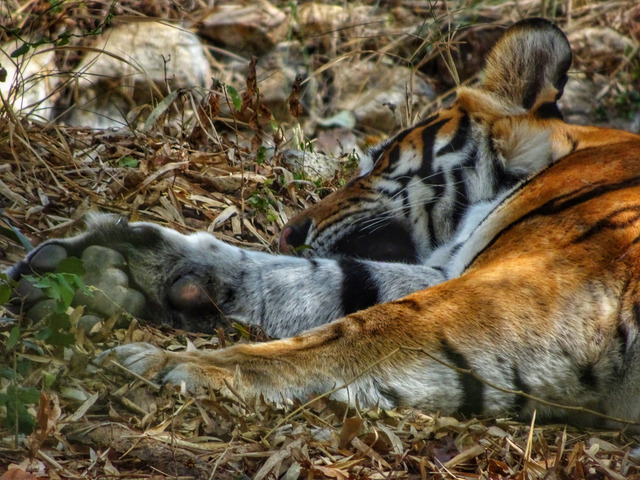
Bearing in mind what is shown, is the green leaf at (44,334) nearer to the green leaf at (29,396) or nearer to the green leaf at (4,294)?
the green leaf at (4,294)

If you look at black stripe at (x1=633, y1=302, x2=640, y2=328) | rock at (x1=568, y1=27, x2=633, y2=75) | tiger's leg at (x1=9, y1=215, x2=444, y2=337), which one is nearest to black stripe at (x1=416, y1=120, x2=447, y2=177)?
tiger's leg at (x1=9, y1=215, x2=444, y2=337)

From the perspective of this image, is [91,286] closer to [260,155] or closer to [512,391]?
[512,391]

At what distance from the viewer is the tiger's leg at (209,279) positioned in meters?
2.13

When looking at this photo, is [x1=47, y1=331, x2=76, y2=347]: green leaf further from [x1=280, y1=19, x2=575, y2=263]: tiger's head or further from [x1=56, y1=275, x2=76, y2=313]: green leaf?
[x1=280, y1=19, x2=575, y2=263]: tiger's head

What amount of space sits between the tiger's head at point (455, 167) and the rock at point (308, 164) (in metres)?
0.71

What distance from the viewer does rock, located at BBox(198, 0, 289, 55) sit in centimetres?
746

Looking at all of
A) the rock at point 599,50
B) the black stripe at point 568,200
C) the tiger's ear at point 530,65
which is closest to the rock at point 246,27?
the rock at point 599,50

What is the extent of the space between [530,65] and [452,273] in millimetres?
884

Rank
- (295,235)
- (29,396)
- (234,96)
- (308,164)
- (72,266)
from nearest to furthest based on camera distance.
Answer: (29,396), (72,266), (295,235), (234,96), (308,164)

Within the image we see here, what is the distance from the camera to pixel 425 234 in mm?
2773

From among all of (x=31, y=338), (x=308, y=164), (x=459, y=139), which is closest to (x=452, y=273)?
(x=459, y=139)

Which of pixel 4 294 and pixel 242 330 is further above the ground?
pixel 4 294

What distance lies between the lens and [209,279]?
7.72 feet

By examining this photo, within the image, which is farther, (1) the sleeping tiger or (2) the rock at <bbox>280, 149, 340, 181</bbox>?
(2) the rock at <bbox>280, 149, 340, 181</bbox>
